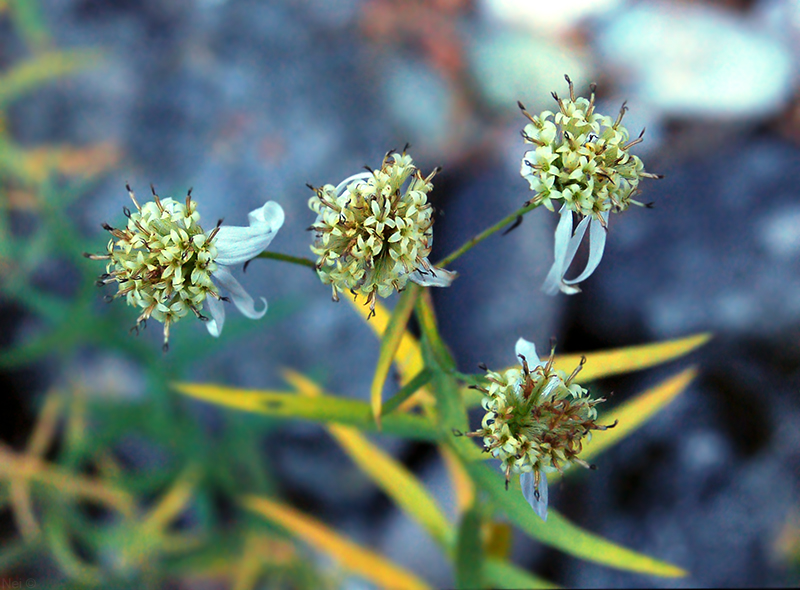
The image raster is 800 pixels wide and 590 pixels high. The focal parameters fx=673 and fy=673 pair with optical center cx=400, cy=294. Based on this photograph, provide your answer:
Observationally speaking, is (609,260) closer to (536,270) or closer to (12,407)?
(536,270)

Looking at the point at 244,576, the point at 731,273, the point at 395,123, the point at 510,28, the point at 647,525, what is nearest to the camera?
the point at 244,576

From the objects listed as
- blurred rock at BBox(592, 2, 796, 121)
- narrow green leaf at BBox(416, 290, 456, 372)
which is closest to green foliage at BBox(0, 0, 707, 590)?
narrow green leaf at BBox(416, 290, 456, 372)

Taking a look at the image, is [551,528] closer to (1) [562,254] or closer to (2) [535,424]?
(2) [535,424]

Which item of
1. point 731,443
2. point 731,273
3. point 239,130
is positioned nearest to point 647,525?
point 731,443

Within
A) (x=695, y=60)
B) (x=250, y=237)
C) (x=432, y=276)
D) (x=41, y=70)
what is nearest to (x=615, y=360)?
(x=432, y=276)

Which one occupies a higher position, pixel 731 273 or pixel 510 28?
pixel 510 28

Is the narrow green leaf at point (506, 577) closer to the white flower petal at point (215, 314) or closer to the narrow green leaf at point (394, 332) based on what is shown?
the narrow green leaf at point (394, 332)

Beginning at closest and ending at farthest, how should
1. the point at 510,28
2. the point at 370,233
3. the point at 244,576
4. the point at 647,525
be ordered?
the point at 370,233, the point at 244,576, the point at 647,525, the point at 510,28
